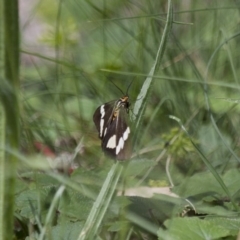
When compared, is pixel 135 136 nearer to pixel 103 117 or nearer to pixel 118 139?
pixel 118 139

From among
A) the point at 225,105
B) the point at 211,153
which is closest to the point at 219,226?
the point at 211,153

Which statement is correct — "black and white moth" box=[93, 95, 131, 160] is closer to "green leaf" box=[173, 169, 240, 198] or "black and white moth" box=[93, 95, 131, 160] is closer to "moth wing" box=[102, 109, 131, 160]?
"moth wing" box=[102, 109, 131, 160]

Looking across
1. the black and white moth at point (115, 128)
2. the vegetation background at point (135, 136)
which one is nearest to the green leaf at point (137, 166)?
the vegetation background at point (135, 136)

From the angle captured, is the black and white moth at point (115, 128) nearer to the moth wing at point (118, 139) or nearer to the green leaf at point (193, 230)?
the moth wing at point (118, 139)

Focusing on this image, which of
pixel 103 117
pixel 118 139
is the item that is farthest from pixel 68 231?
pixel 103 117

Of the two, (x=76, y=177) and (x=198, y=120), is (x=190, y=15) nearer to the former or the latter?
(x=198, y=120)

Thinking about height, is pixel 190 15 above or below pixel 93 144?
above

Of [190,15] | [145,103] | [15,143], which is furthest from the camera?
[190,15]
